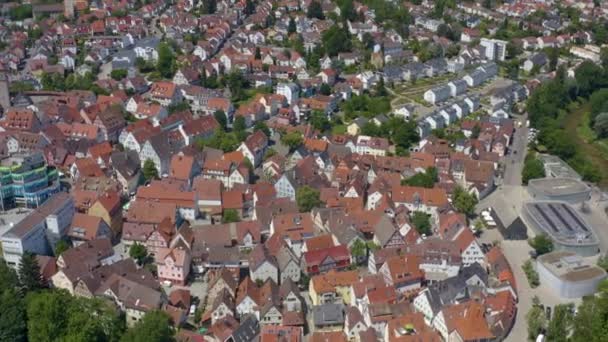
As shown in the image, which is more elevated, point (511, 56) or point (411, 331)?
point (411, 331)

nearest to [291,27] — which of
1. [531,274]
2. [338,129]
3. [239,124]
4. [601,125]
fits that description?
[338,129]

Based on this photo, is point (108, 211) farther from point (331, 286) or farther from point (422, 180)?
point (422, 180)

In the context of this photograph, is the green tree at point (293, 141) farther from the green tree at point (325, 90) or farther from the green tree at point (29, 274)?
the green tree at point (29, 274)

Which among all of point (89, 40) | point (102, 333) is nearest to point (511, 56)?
point (89, 40)

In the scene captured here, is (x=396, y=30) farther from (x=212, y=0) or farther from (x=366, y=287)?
(x=366, y=287)

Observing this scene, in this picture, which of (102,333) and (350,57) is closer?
(102,333)

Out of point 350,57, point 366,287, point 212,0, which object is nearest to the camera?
point 366,287

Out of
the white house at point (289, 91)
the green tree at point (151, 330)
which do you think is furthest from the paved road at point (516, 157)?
the green tree at point (151, 330)

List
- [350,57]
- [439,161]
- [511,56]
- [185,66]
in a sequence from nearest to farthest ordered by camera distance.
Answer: [439,161], [185,66], [350,57], [511,56]
